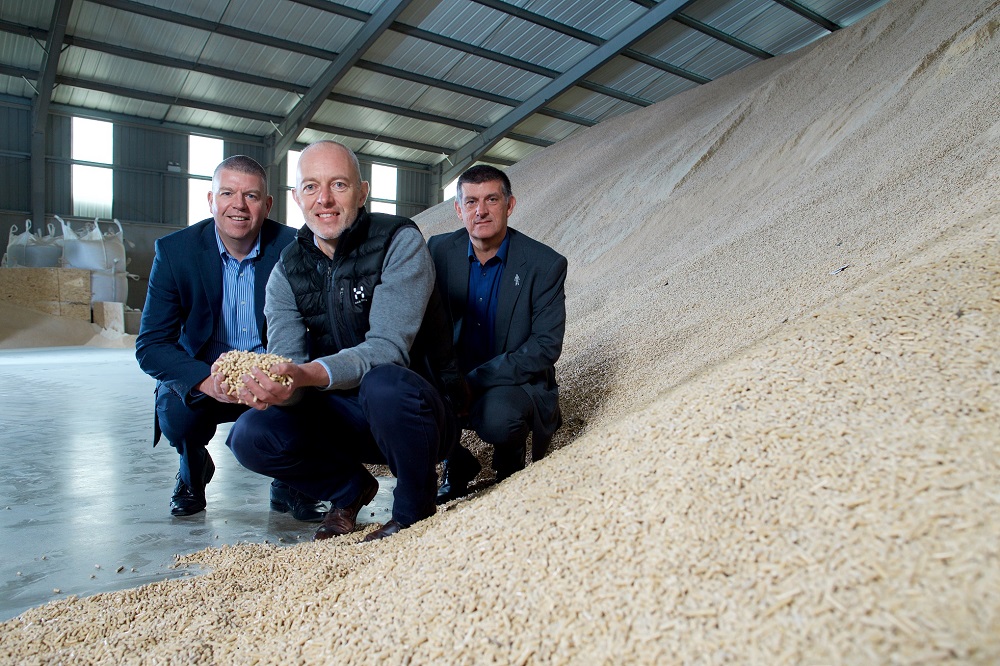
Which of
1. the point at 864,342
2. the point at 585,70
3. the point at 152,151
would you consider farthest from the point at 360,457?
the point at 152,151

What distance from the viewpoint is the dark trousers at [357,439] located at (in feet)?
5.89

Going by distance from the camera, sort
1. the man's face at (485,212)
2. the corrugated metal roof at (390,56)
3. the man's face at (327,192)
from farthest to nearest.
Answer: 1. the corrugated metal roof at (390,56)
2. the man's face at (485,212)
3. the man's face at (327,192)

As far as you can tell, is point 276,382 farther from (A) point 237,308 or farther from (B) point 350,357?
(A) point 237,308

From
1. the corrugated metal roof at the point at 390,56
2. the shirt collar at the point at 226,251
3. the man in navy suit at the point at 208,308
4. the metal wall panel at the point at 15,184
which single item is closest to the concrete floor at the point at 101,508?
the man in navy suit at the point at 208,308

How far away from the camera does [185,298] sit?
7.60 feet

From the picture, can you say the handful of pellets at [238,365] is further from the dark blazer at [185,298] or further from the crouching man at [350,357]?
the dark blazer at [185,298]

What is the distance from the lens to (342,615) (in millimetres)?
1281

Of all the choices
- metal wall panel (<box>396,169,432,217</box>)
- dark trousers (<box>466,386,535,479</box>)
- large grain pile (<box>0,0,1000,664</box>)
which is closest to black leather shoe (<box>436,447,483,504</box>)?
dark trousers (<box>466,386,535,479</box>)

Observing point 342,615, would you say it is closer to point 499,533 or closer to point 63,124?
point 499,533

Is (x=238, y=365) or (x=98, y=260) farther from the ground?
(x=98, y=260)

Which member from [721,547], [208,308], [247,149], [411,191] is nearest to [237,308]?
[208,308]

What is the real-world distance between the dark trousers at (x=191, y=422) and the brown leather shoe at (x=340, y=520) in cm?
51

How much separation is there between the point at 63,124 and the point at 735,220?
1215cm

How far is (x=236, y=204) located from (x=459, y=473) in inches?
45.7
